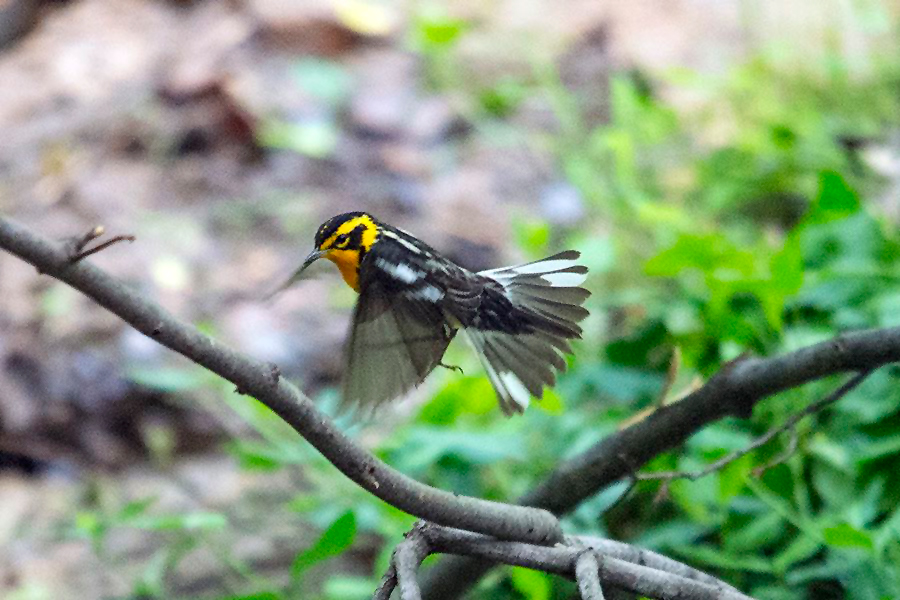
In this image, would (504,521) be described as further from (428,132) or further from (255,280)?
(428,132)

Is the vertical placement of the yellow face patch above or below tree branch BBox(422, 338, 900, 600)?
above

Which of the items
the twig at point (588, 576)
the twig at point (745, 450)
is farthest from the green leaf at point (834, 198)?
the twig at point (588, 576)

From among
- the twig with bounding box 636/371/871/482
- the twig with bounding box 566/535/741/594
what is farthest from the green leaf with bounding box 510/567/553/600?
the twig with bounding box 566/535/741/594

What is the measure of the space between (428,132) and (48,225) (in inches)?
52.9

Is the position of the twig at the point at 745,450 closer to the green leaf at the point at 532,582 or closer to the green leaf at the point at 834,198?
the green leaf at the point at 532,582

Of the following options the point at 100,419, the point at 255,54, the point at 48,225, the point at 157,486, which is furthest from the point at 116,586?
the point at 255,54

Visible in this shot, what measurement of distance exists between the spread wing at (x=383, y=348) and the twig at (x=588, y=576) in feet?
0.95

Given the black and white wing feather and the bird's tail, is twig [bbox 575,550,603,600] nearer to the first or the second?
the bird's tail

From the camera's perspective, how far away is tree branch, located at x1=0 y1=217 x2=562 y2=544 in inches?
34.3

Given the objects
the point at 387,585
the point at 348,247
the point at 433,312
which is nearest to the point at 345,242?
the point at 348,247

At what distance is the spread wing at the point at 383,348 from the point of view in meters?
0.99

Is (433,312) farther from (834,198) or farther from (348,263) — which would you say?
(834,198)

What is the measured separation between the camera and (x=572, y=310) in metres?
1.19

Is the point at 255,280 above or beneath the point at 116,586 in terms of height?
above
